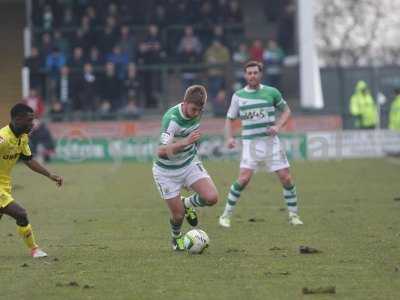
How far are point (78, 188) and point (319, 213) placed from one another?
767 cm

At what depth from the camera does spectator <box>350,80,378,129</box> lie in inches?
1405

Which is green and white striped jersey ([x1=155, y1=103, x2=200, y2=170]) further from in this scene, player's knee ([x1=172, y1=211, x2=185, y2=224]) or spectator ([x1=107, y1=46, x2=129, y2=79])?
spectator ([x1=107, y1=46, x2=129, y2=79])

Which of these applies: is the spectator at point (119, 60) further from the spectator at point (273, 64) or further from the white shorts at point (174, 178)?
the white shorts at point (174, 178)

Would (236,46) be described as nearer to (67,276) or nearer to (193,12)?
(193,12)

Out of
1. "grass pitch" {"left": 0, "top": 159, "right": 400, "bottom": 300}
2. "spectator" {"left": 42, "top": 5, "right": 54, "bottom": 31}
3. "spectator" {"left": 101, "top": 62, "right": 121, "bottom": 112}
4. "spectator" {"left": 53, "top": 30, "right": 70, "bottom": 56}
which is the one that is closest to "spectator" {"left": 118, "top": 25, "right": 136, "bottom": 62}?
"spectator" {"left": 101, "top": 62, "right": 121, "bottom": 112}

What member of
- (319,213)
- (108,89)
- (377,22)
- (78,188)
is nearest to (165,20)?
(108,89)

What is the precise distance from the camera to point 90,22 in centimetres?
3562

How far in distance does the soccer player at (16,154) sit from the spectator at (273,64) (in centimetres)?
2404

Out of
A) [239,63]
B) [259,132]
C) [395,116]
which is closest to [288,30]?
[239,63]

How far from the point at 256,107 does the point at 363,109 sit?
22.0 m

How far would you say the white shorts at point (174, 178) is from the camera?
39.0 ft

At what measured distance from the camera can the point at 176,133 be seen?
11.5m

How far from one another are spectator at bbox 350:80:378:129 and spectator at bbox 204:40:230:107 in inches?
185

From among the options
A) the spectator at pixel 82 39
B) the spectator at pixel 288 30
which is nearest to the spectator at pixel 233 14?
the spectator at pixel 288 30
